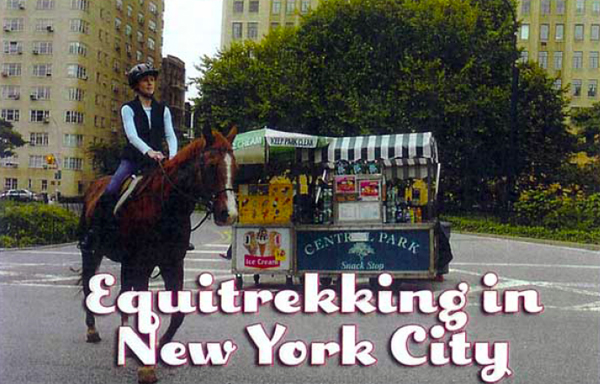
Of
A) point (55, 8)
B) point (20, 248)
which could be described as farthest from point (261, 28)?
point (20, 248)

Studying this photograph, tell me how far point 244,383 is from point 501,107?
7.00ft

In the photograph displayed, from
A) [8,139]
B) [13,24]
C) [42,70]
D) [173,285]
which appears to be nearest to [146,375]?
[173,285]

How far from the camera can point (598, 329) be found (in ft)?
13.5

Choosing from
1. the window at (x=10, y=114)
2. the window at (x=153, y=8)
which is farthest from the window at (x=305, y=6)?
the window at (x=10, y=114)

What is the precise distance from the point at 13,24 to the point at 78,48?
51 centimetres

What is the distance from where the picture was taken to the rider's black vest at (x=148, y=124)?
10.8ft

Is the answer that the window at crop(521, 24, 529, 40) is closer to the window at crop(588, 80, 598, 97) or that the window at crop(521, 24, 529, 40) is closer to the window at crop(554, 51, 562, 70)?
the window at crop(554, 51, 562, 70)

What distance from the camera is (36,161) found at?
10.2ft

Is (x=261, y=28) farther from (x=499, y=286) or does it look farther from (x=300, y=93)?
(x=499, y=286)

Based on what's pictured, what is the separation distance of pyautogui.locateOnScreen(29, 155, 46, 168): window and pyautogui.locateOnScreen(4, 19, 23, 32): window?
72 centimetres

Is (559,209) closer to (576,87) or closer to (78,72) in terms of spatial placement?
(576,87)

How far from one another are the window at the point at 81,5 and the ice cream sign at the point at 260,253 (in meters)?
3.59

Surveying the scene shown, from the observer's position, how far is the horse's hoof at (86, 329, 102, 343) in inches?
148

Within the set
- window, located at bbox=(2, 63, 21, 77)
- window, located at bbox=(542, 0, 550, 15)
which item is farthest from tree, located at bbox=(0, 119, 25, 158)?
window, located at bbox=(542, 0, 550, 15)
